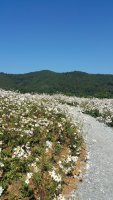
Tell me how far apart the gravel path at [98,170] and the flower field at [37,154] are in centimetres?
65

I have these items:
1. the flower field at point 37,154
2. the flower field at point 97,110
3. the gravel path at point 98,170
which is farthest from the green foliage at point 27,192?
the flower field at point 97,110

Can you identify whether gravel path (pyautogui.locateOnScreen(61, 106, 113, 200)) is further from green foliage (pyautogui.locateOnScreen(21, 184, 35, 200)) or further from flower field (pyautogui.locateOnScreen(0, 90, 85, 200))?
green foliage (pyautogui.locateOnScreen(21, 184, 35, 200))

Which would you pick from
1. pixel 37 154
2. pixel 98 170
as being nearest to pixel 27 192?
pixel 37 154

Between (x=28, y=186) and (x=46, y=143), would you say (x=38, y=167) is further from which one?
(x=46, y=143)

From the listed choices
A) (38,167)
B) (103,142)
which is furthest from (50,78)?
(38,167)

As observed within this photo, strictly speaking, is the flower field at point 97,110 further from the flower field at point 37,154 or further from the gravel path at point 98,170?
the flower field at point 37,154

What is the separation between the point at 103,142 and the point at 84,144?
9.78 ft

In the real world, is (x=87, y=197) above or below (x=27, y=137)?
below

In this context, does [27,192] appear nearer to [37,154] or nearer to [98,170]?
[37,154]

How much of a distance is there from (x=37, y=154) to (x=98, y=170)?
331 centimetres

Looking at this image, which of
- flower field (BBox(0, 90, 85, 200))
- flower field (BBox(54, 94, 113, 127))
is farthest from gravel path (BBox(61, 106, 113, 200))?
flower field (BBox(54, 94, 113, 127))

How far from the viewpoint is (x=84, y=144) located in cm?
2772

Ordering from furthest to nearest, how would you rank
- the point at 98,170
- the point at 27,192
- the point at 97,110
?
the point at 97,110 < the point at 98,170 < the point at 27,192

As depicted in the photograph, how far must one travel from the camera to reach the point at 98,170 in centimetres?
2200
